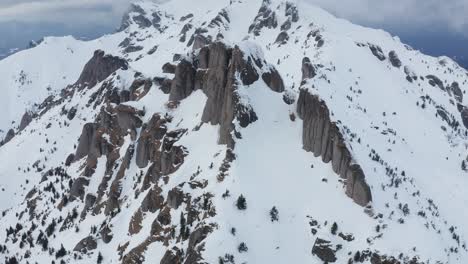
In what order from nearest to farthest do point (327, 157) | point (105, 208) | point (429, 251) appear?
point (429, 251) < point (327, 157) < point (105, 208)

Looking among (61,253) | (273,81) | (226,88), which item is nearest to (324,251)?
(226,88)

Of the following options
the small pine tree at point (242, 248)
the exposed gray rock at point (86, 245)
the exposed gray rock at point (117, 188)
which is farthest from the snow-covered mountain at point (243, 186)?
the exposed gray rock at point (86, 245)

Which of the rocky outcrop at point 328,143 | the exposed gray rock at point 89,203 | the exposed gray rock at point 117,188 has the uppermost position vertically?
the rocky outcrop at point 328,143

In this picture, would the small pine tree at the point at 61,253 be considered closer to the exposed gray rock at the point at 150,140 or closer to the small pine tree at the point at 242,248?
the exposed gray rock at the point at 150,140

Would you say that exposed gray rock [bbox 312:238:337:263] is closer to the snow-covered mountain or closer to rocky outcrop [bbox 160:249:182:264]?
the snow-covered mountain

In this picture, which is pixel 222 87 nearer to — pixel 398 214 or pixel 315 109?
pixel 315 109

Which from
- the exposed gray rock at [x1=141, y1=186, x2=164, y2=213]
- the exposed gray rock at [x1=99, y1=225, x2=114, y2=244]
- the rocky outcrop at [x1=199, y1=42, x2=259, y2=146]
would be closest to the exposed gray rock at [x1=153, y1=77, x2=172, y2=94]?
the rocky outcrop at [x1=199, y1=42, x2=259, y2=146]

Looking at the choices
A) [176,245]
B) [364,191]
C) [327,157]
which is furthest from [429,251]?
[176,245]

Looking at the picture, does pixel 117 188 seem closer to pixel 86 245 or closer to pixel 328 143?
pixel 86 245
